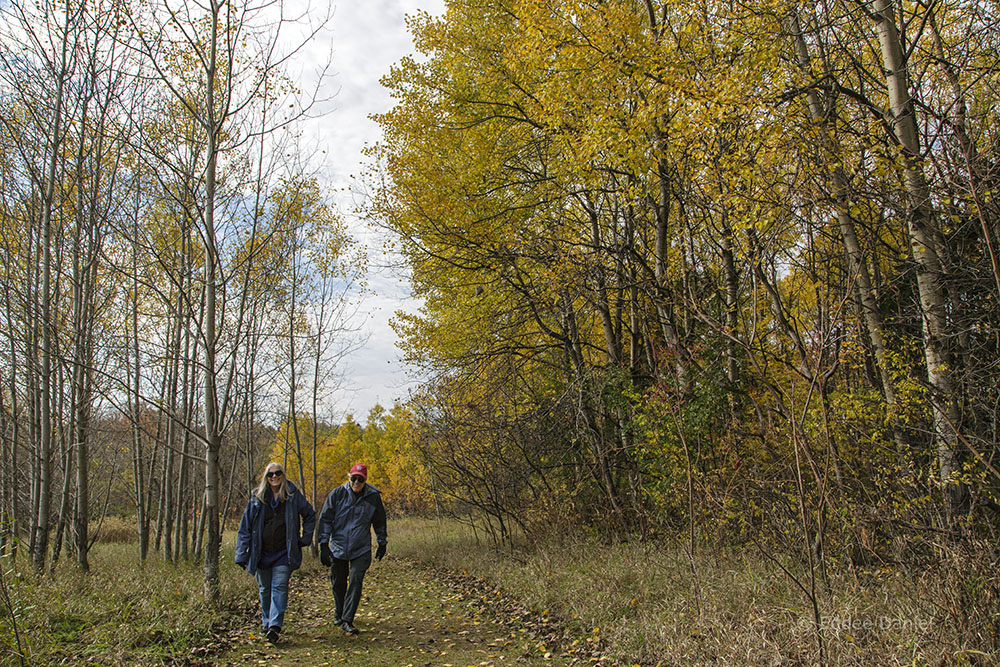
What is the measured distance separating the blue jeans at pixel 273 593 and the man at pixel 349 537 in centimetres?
51

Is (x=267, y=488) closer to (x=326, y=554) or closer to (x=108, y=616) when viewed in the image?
(x=326, y=554)

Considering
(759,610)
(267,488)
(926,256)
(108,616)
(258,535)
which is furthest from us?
(267,488)

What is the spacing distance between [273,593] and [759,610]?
436cm

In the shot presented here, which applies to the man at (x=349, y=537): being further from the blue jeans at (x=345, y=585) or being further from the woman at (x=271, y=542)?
the woman at (x=271, y=542)

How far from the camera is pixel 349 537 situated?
20.4ft

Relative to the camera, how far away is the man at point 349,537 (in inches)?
241

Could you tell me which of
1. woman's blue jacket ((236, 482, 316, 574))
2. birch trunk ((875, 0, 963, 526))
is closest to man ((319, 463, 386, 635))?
woman's blue jacket ((236, 482, 316, 574))

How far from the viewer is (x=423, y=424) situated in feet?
38.4

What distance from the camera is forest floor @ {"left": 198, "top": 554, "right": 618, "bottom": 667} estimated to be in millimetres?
5090

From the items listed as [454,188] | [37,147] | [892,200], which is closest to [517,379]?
[454,188]

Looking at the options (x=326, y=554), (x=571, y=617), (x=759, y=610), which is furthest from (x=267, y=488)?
(x=759, y=610)

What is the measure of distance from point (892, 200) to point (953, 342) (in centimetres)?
133

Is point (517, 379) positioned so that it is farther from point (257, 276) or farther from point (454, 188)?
point (257, 276)

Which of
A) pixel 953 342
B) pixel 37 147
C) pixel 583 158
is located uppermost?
pixel 37 147
